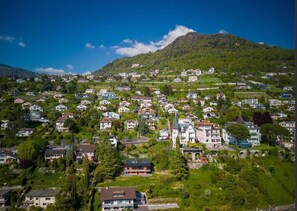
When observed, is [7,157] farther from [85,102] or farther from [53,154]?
[85,102]

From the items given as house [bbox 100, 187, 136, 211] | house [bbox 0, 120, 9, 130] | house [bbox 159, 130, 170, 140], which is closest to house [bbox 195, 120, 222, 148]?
house [bbox 159, 130, 170, 140]

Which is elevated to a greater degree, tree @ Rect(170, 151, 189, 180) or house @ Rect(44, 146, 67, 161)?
house @ Rect(44, 146, 67, 161)

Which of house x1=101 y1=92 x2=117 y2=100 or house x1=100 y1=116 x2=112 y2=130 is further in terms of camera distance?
house x1=101 y1=92 x2=117 y2=100

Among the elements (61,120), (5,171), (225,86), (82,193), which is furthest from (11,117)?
(225,86)

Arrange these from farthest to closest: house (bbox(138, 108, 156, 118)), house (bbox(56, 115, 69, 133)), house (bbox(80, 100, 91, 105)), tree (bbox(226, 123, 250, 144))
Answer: house (bbox(80, 100, 91, 105))
house (bbox(138, 108, 156, 118))
house (bbox(56, 115, 69, 133))
tree (bbox(226, 123, 250, 144))

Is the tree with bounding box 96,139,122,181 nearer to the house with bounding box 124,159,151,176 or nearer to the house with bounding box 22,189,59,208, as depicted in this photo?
the house with bounding box 124,159,151,176

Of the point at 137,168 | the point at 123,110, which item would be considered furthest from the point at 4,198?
the point at 123,110

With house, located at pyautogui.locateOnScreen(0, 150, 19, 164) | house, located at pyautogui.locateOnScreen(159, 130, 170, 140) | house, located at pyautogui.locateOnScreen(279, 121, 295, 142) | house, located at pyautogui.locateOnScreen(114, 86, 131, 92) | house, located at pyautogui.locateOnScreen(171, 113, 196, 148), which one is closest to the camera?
house, located at pyautogui.locateOnScreen(279, 121, 295, 142)
